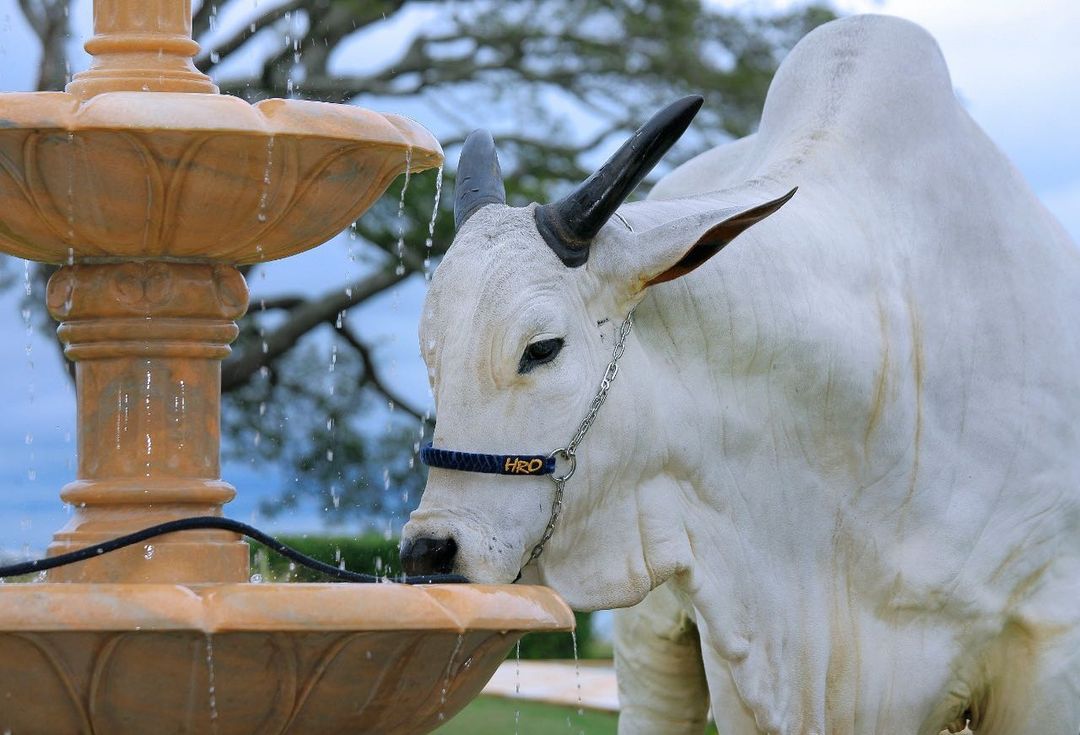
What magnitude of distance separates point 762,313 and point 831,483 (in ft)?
1.33

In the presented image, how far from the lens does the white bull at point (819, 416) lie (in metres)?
3.17

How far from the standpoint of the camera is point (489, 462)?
121 inches

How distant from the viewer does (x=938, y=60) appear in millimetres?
4172

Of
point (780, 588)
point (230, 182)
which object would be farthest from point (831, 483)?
point (230, 182)

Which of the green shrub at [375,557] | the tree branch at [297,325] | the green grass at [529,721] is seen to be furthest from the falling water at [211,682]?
the tree branch at [297,325]

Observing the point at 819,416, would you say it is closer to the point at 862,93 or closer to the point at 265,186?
the point at 862,93

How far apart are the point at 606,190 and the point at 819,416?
0.68 m

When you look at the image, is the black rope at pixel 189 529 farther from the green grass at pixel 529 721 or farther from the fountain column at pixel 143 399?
the green grass at pixel 529 721

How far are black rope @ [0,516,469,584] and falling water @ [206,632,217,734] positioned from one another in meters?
0.23

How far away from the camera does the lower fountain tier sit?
225 cm

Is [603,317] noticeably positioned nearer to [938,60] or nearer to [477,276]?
[477,276]

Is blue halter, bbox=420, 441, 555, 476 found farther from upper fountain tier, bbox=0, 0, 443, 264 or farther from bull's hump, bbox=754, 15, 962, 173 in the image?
bull's hump, bbox=754, 15, 962, 173

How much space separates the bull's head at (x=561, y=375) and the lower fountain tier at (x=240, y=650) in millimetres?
481

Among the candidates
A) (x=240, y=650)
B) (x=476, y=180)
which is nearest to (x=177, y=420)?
(x=240, y=650)
